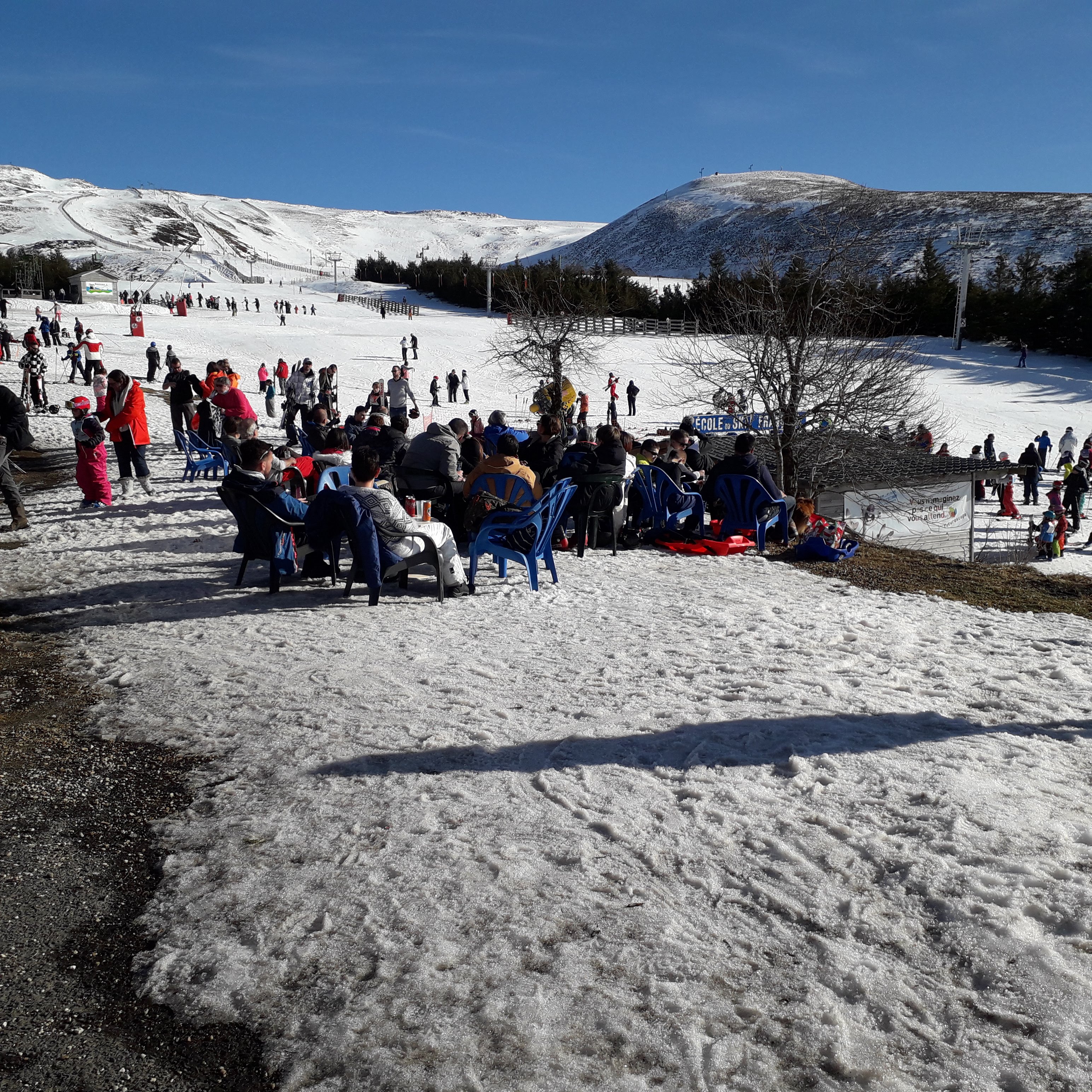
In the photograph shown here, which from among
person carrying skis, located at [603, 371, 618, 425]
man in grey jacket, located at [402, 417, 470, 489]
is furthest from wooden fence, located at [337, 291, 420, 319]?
man in grey jacket, located at [402, 417, 470, 489]

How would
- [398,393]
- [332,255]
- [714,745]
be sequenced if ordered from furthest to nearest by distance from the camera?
[332,255] < [398,393] < [714,745]

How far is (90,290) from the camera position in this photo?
61094 millimetres

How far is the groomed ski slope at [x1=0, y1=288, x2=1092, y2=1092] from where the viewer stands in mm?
2307

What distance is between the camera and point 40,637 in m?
5.53

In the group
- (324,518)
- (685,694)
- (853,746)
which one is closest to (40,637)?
(324,518)

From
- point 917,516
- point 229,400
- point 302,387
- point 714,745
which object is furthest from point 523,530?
point 917,516

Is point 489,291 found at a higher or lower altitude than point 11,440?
higher

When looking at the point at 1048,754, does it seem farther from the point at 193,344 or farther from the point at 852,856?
the point at 193,344

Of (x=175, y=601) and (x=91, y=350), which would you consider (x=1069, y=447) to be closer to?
(x=175, y=601)

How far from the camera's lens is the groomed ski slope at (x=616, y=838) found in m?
2.31

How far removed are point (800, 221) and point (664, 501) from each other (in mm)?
104565

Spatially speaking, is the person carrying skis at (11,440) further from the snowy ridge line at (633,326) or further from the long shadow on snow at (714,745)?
the snowy ridge line at (633,326)

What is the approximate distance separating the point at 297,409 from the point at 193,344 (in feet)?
78.9

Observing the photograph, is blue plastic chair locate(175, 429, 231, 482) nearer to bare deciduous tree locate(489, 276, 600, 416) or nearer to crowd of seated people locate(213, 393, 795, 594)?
crowd of seated people locate(213, 393, 795, 594)
